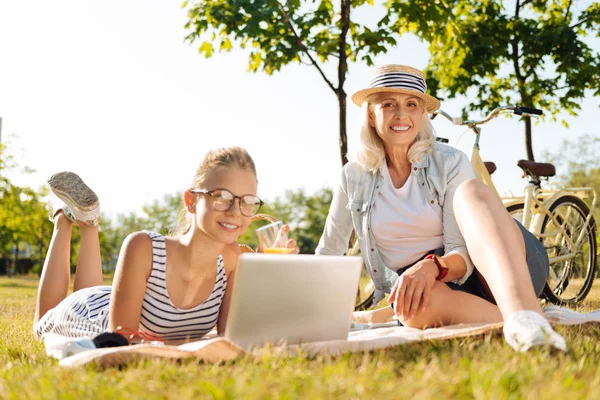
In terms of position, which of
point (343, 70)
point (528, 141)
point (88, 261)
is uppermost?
point (343, 70)

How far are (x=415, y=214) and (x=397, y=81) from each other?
2.53 ft

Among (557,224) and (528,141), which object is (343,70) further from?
(528,141)

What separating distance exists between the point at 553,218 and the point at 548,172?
1.54 feet

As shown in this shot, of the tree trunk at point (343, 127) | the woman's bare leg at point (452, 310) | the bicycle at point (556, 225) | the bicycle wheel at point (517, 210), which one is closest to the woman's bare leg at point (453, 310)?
the woman's bare leg at point (452, 310)

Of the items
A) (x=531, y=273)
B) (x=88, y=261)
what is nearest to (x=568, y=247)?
(x=531, y=273)

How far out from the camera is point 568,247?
21.9 feet

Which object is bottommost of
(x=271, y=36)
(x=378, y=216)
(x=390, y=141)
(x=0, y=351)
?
(x=0, y=351)

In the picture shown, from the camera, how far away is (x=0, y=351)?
11.3ft

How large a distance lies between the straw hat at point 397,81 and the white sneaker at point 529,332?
5.32 feet

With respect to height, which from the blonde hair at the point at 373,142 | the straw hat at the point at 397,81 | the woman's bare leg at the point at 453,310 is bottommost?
the woman's bare leg at the point at 453,310

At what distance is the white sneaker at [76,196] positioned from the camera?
13.6 ft

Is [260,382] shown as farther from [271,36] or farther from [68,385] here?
[271,36]

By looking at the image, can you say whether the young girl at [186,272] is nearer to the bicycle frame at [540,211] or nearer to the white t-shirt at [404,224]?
the white t-shirt at [404,224]

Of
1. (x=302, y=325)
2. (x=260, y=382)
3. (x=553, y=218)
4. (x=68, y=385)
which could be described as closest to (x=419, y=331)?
(x=302, y=325)
